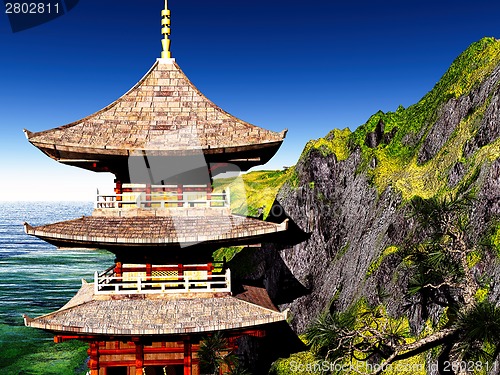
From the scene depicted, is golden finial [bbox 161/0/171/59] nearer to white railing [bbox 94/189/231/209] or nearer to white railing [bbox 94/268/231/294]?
white railing [bbox 94/189/231/209]

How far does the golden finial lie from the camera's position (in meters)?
16.6

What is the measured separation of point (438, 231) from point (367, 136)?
23068 mm

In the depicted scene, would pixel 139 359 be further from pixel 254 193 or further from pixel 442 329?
pixel 254 193

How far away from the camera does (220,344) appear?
12.3 metres

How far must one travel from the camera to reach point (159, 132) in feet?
49.1

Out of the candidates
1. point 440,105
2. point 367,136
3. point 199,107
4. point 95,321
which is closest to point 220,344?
point 95,321

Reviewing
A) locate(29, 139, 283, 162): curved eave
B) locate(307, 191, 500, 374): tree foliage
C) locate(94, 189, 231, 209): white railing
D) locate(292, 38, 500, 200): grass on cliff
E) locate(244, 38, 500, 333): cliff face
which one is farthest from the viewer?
locate(292, 38, 500, 200): grass on cliff

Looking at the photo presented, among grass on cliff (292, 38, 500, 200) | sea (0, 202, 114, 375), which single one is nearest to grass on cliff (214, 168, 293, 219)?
grass on cliff (292, 38, 500, 200)

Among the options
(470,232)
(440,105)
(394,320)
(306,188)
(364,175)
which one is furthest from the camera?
(306,188)

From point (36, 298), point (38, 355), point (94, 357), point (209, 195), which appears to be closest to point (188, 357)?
point (94, 357)

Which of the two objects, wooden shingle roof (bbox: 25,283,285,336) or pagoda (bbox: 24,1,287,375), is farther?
pagoda (bbox: 24,1,287,375)

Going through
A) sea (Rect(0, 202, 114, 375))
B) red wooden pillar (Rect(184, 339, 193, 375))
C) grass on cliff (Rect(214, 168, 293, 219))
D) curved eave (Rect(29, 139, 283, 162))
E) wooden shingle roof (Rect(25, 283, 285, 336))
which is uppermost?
curved eave (Rect(29, 139, 283, 162))

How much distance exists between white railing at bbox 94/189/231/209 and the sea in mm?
30343

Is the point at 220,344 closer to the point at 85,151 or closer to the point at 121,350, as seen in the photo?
the point at 121,350
